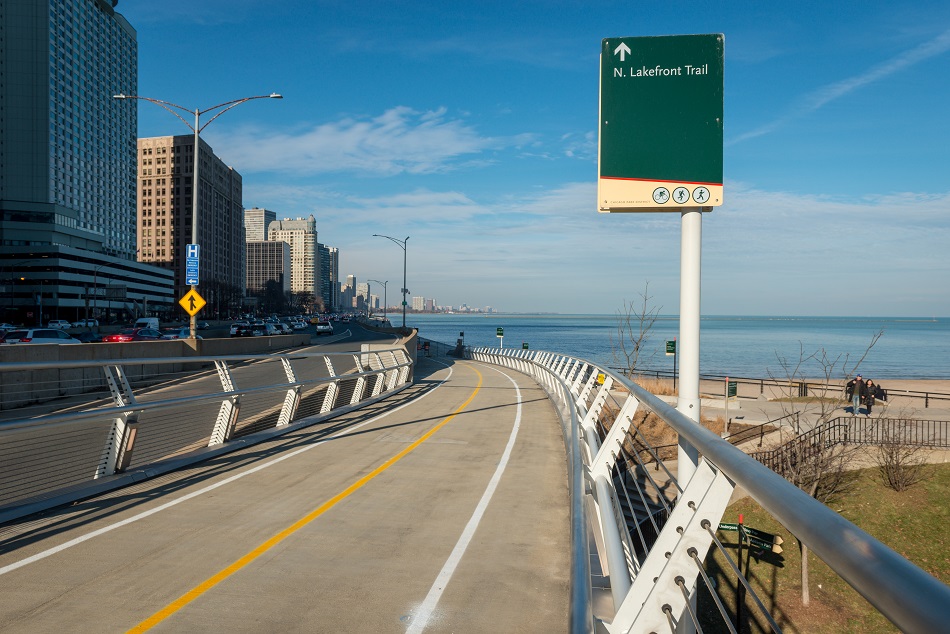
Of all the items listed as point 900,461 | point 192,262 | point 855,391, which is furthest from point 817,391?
point 192,262

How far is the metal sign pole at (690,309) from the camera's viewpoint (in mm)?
6344

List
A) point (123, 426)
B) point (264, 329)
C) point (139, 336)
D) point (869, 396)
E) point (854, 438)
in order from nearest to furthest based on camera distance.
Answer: point (123, 426) → point (854, 438) → point (869, 396) → point (139, 336) → point (264, 329)

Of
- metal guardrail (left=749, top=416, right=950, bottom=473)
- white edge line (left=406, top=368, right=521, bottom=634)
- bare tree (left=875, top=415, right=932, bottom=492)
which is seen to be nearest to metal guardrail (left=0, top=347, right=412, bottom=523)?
white edge line (left=406, top=368, right=521, bottom=634)

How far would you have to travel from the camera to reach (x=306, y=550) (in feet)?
21.3

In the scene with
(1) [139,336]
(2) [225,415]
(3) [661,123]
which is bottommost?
(1) [139,336]

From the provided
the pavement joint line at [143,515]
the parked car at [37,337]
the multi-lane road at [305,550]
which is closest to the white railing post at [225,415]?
the multi-lane road at [305,550]

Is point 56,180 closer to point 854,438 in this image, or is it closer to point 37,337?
point 37,337

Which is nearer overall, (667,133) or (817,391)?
(667,133)

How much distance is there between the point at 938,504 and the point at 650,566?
25008 millimetres

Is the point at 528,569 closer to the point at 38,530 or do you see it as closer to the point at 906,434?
the point at 38,530

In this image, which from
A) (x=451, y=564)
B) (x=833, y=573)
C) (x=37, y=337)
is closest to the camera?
(x=451, y=564)

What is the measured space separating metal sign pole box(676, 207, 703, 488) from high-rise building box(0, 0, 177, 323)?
13984 centimetres

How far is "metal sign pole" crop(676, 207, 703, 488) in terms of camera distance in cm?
634

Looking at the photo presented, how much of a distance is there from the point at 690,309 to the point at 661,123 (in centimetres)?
193
